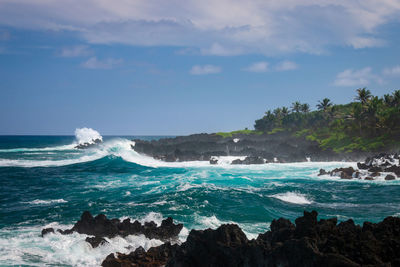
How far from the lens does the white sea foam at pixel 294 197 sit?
24691 millimetres

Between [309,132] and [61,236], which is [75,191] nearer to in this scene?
[61,236]

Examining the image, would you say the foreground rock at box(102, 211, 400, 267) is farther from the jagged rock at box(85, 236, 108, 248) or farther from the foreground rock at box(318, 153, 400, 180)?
the foreground rock at box(318, 153, 400, 180)

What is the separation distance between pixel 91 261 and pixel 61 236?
3.60 m

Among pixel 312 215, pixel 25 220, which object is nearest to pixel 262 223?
pixel 312 215

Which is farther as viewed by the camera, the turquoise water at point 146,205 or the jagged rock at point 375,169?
the jagged rock at point 375,169

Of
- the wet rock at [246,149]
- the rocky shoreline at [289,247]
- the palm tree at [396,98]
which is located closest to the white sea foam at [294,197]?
the rocky shoreline at [289,247]

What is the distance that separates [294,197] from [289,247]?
684 inches

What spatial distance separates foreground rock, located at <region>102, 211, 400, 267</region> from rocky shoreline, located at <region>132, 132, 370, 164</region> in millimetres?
45530

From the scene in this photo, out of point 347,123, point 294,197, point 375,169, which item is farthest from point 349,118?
point 294,197

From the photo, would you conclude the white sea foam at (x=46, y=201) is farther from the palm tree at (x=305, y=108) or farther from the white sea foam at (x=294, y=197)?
the palm tree at (x=305, y=108)

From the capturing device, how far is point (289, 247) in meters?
9.56

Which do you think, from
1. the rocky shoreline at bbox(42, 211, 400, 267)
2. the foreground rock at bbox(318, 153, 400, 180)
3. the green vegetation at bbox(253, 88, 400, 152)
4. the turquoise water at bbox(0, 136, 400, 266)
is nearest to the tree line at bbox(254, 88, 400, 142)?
the green vegetation at bbox(253, 88, 400, 152)

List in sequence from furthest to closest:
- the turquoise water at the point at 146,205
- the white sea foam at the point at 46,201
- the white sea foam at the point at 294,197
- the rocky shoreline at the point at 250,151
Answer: the rocky shoreline at the point at 250,151, the white sea foam at the point at 46,201, the white sea foam at the point at 294,197, the turquoise water at the point at 146,205

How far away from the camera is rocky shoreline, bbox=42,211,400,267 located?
30.4 ft
